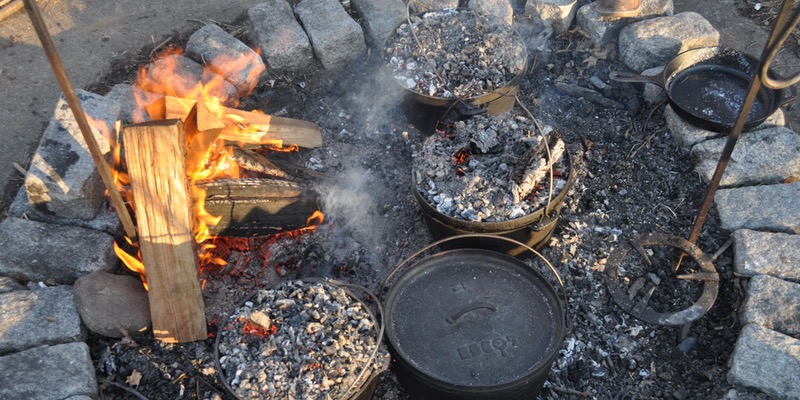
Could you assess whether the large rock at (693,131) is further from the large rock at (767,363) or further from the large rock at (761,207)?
the large rock at (767,363)

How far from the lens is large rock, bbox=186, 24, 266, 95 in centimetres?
580

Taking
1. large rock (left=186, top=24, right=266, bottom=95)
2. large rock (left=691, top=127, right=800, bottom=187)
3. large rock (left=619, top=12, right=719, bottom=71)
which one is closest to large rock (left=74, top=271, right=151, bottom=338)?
large rock (left=186, top=24, right=266, bottom=95)

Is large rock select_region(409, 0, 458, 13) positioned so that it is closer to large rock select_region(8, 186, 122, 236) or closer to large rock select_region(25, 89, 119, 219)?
large rock select_region(25, 89, 119, 219)

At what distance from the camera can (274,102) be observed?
19.5ft

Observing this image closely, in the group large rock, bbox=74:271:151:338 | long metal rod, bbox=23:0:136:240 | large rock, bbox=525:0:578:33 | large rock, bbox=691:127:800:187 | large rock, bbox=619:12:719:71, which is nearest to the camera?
long metal rod, bbox=23:0:136:240

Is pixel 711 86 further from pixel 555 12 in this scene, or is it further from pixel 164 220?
pixel 164 220

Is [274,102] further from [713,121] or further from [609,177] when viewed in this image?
[713,121]

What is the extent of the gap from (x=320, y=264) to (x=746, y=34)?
5175 millimetres

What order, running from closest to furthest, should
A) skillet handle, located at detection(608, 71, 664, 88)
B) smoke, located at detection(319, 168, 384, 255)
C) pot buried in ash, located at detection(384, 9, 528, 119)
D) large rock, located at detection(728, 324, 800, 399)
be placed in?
large rock, located at detection(728, 324, 800, 399), smoke, located at detection(319, 168, 384, 255), pot buried in ash, located at detection(384, 9, 528, 119), skillet handle, located at detection(608, 71, 664, 88)

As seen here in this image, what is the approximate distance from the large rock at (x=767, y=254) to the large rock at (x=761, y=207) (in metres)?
0.13

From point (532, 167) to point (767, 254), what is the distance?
6.03 feet

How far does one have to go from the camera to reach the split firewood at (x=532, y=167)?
14.2 ft

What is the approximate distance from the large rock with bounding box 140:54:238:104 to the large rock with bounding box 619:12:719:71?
3.68 meters

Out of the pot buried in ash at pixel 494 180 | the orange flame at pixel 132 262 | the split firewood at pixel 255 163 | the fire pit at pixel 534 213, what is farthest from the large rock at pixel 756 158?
the orange flame at pixel 132 262
